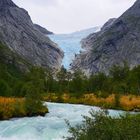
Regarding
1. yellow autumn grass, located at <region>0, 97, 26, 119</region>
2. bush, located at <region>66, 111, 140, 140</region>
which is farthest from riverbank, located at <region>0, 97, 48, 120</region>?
bush, located at <region>66, 111, 140, 140</region>

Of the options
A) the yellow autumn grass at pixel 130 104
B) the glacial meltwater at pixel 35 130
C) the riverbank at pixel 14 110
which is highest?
the yellow autumn grass at pixel 130 104

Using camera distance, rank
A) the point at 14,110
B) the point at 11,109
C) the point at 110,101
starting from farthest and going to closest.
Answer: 1. the point at 110,101
2. the point at 14,110
3. the point at 11,109

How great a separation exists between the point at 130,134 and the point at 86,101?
65.3m

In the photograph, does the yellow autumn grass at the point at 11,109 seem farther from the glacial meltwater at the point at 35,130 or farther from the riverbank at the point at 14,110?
the glacial meltwater at the point at 35,130

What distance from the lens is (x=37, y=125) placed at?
4175 centimetres

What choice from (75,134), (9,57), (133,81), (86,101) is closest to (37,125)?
(75,134)

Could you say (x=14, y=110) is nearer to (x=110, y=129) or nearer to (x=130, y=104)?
(x=130, y=104)

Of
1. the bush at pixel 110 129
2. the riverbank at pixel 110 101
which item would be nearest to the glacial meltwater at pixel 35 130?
the bush at pixel 110 129

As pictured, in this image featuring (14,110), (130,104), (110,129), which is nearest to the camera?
(110,129)

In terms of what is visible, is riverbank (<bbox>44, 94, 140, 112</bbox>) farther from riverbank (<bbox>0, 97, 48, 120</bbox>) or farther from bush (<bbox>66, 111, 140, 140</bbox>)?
bush (<bbox>66, 111, 140, 140</bbox>)

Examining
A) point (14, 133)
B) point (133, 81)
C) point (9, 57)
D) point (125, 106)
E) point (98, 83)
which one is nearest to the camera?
point (14, 133)

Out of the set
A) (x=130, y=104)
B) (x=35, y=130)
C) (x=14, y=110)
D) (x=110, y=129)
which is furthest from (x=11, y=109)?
(x=110, y=129)

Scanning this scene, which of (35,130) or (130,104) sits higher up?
(130,104)

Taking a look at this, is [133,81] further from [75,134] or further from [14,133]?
[75,134]
